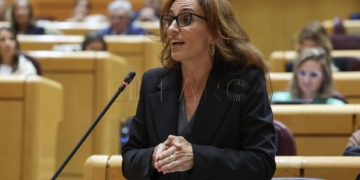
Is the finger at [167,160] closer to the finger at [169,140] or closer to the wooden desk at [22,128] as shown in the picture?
the finger at [169,140]

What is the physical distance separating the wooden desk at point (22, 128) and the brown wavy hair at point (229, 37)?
66.8 inches

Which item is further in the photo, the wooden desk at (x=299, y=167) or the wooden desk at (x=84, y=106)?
the wooden desk at (x=84, y=106)

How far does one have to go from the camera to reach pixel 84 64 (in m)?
3.74

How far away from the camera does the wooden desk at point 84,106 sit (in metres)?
3.61

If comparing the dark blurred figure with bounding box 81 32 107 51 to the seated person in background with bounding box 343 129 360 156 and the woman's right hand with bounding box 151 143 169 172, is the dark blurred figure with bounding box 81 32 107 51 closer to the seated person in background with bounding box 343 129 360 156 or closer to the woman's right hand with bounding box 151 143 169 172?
the seated person in background with bounding box 343 129 360 156

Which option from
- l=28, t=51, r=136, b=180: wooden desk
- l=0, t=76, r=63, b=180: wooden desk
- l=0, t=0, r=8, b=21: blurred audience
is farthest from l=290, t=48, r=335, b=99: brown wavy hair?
l=0, t=0, r=8, b=21: blurred audience

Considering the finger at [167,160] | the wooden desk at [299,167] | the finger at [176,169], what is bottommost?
the wooden desk at [299,167]

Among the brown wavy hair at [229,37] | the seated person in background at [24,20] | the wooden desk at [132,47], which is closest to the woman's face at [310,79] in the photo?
the wooden desk at [132,47]

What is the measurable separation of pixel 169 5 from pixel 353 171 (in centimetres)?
74

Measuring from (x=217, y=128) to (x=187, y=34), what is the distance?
0.76ft

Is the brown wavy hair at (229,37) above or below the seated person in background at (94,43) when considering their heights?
above

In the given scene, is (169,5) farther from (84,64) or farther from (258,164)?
(84,64)

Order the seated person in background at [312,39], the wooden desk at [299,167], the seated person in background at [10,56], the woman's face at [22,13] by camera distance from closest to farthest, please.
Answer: the wooden desk at [299,167] → the seated person in background at [10,56] → the seated person in background at [312,39] → the woman's face at [22,13]

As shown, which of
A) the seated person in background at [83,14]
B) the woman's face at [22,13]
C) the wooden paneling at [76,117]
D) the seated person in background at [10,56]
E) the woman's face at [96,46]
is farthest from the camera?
the seated person in background at [83,14]
